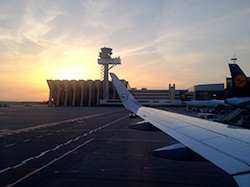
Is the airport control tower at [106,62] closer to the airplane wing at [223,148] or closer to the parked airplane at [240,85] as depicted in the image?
the parked airplane at [240,85]

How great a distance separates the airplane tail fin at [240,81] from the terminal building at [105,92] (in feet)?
296

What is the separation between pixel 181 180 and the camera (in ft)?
24.8

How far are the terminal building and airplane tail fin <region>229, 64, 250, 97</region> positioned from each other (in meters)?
90.2

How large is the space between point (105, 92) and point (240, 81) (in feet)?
340

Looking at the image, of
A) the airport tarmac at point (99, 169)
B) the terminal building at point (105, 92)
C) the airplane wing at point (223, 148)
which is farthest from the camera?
the terminal building at point (105, 92)

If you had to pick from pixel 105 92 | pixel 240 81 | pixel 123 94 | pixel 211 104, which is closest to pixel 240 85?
pixel 240 81

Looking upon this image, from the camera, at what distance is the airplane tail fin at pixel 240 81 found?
22.5m

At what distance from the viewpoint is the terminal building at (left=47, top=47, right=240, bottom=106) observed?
11756 cm

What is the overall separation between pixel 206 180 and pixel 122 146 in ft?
23.5

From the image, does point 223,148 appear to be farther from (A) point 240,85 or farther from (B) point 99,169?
(A) point 240,85

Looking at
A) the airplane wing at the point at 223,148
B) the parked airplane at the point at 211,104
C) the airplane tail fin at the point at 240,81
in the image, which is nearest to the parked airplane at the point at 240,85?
the airplane tail fin at the point at 240,81

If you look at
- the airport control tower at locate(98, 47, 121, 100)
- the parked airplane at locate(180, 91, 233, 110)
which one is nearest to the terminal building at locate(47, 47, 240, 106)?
the airport control tower at locate(98, 47, 121, 100)

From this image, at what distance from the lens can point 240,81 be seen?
891 inches

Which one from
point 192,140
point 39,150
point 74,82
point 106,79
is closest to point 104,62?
point 106,79
